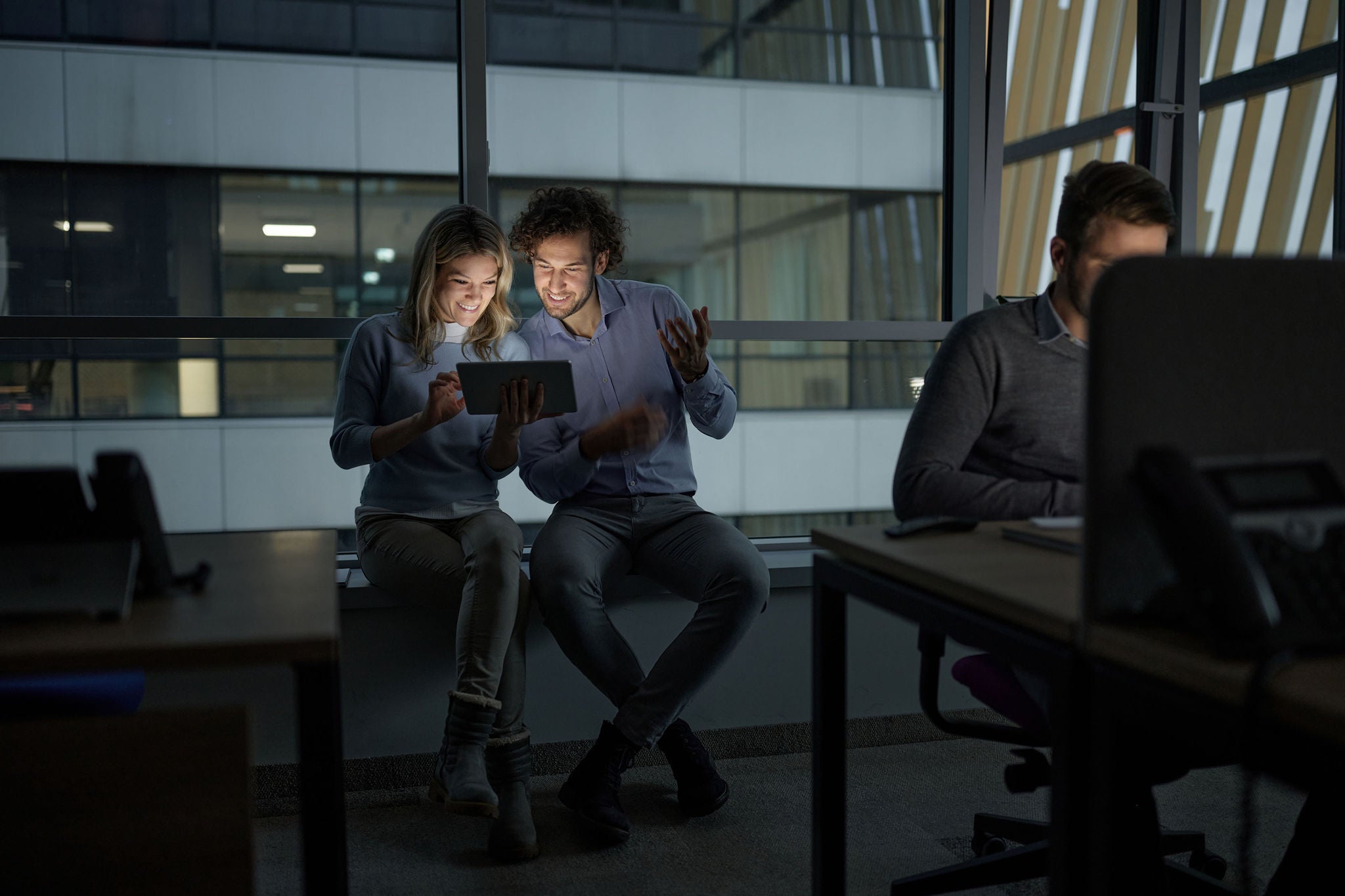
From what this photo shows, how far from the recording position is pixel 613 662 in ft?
7.09

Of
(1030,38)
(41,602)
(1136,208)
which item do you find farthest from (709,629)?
(1030,38)

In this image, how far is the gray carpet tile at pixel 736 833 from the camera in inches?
76.3

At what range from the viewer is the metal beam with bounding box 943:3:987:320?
296cm

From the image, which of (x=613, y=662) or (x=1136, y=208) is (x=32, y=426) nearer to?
(x=613, y=662)

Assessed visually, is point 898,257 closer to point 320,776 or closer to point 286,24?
point 286,24

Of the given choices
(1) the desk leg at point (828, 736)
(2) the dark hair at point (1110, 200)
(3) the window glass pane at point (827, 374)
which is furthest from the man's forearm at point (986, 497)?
(3) the window glass pane at point (827, 374)

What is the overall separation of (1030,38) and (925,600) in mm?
2514

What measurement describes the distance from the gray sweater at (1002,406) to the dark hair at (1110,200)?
0.48 feet

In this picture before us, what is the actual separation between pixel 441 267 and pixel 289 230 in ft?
2.51

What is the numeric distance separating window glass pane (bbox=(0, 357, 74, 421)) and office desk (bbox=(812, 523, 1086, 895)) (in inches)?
78.7

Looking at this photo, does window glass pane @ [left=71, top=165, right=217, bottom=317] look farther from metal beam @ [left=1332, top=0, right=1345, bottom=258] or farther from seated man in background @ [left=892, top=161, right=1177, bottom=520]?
metal beam @ [left=1332, top=0, right=1345, bottom=258]

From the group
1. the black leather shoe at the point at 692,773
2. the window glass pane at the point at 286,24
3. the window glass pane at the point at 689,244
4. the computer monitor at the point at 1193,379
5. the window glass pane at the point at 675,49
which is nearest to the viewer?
the computer monitor at the point at 1193,379

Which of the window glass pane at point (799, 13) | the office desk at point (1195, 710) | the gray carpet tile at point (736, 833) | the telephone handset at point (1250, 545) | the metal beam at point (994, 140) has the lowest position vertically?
the gray carpet tile at point (736, 833)

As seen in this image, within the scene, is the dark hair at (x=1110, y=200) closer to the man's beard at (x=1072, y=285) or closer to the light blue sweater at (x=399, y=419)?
the man's beard at (x=1072, y=285)
